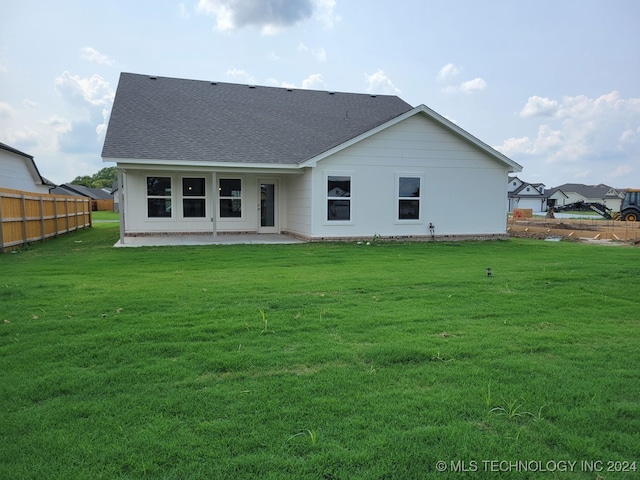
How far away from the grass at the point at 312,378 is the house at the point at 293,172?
7224 mm

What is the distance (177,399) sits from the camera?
3.06m

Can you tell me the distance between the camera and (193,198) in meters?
15.6

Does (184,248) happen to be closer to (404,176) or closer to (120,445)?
(404,176)

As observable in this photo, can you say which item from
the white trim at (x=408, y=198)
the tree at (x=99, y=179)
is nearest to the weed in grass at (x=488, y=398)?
the white trim at (x=408, y=198)

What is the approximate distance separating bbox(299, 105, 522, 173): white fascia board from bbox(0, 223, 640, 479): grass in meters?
7.22

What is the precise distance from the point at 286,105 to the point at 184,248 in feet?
29.7

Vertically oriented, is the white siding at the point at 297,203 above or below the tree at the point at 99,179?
below

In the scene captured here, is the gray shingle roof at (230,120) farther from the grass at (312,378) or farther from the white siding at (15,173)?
the white siding at (15,173)

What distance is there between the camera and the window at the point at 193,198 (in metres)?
15.5

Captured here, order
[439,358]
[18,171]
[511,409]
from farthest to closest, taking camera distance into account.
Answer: [18,171] < [439,358] < [511,409]

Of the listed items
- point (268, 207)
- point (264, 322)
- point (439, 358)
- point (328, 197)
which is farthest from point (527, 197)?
point (439, 358)

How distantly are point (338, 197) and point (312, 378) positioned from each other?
1095 centimetres

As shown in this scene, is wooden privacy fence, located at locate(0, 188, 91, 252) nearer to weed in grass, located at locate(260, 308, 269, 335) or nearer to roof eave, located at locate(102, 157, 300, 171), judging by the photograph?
roof eave, located at locate(102, 157, 300, 171)

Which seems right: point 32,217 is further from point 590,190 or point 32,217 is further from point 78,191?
point 590,190
